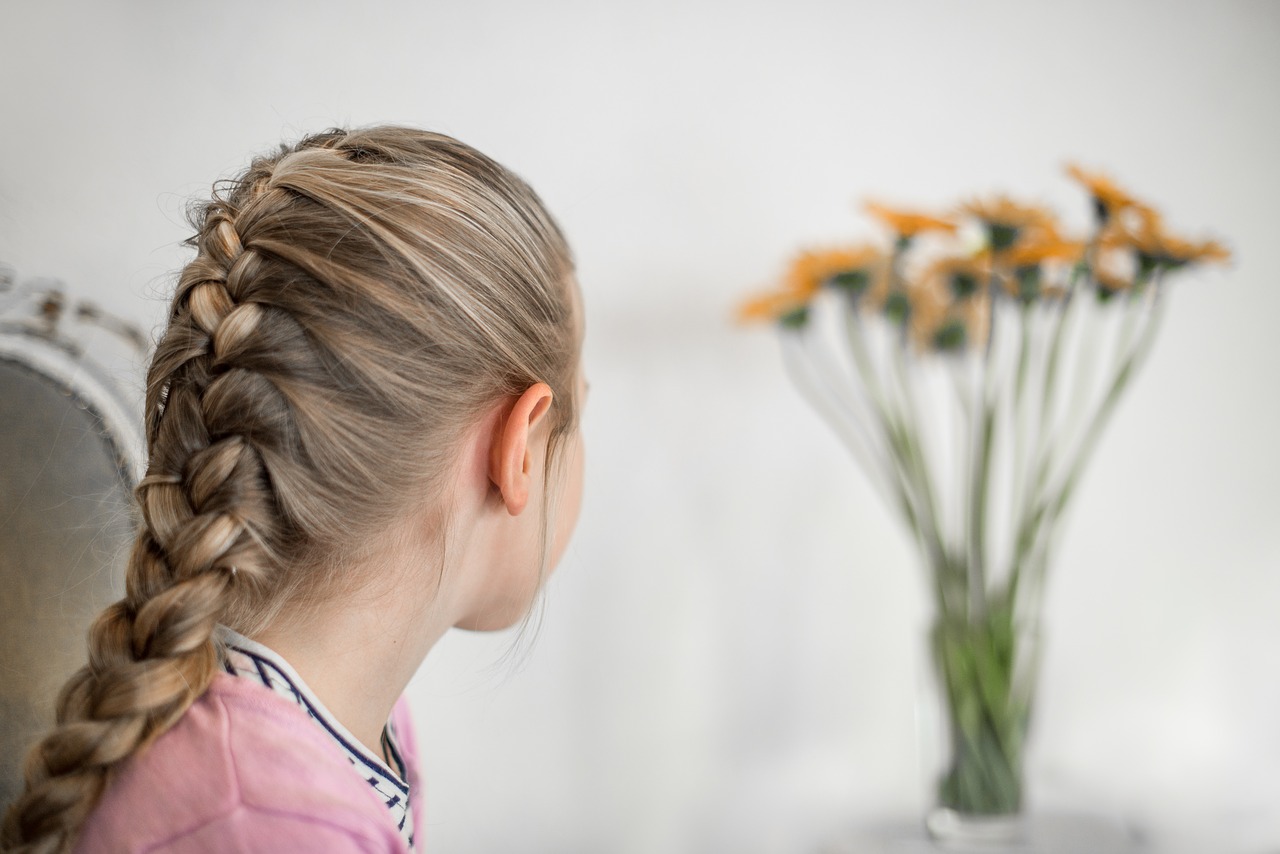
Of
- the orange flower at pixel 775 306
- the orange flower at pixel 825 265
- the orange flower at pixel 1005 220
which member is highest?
the orange flower at pixel 1005 220

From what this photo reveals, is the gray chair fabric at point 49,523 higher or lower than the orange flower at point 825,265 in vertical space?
lower

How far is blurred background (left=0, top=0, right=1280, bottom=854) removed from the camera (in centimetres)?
92

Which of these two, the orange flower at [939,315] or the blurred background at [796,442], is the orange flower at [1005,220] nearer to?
the orange flower at [939,315]

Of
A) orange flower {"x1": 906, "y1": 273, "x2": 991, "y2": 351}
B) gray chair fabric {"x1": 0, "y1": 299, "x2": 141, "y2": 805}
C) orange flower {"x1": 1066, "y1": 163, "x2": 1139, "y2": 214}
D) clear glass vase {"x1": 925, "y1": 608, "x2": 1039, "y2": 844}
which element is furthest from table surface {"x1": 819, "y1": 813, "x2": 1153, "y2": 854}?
gray chair fabric {"x1": 0, "y1": 299, "x2": 141, "y2": 805}

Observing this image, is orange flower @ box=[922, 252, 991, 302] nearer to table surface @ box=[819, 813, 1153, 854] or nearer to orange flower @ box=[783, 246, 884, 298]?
orange flower @ box=[783, 246, 884, 298]

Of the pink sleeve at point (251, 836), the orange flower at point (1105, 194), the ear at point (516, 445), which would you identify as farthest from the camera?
the orange flower at point (1105, 194)

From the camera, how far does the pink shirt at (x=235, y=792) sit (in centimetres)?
43

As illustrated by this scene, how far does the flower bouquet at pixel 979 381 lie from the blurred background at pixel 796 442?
56mm

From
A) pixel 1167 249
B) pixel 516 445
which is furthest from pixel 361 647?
pixel 1167 249

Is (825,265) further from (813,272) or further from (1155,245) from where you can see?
(1155,245)

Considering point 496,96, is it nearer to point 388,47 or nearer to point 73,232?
point 388,47

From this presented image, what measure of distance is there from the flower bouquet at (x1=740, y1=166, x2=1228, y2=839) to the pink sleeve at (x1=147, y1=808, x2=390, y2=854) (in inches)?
23.7

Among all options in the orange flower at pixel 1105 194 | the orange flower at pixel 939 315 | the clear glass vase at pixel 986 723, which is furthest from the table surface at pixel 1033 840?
the orange flower at pixel 1105 194

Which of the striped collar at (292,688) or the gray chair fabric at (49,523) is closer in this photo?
the striped collar at (292,688)
